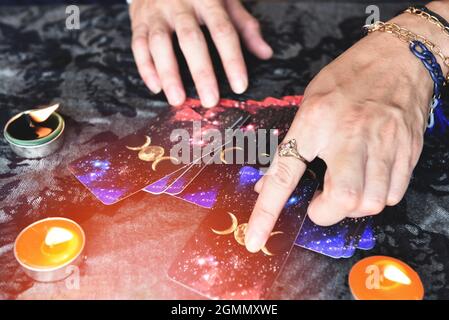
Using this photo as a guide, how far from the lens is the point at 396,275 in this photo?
845 millimetres

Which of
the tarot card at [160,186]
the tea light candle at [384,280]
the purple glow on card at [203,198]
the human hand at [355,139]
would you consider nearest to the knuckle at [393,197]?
the human hand at [355,139]

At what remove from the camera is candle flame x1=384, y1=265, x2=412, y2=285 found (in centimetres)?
84

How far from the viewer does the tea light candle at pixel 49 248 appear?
83 centimetres

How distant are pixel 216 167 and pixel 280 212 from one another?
21 centimetres

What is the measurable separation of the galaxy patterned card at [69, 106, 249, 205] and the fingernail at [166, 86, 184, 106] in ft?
0.07

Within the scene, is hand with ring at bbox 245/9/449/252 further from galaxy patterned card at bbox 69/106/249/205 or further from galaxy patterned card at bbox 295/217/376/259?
galaxy patterned card at bbox 69/106/249/205

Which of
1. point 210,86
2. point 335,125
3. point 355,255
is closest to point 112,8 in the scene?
point 210,86

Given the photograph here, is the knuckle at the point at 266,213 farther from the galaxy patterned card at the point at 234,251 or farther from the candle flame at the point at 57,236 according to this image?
the candle flame at the point at 57,236

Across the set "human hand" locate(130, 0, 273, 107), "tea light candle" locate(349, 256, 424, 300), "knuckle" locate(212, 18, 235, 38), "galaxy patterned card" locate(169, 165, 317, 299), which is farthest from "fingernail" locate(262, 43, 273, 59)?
"tea light candle" locate(349, 256, 424, 300)

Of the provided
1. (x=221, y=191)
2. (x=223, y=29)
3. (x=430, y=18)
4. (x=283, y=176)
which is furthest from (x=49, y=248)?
(x=430, y=18)

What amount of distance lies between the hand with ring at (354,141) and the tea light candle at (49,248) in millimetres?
329

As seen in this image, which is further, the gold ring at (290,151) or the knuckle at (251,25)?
the knuckle at (251,25)

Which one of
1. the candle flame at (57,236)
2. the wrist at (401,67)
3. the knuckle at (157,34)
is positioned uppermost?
the wrist at (401,67)

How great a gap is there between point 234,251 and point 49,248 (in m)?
0.35
